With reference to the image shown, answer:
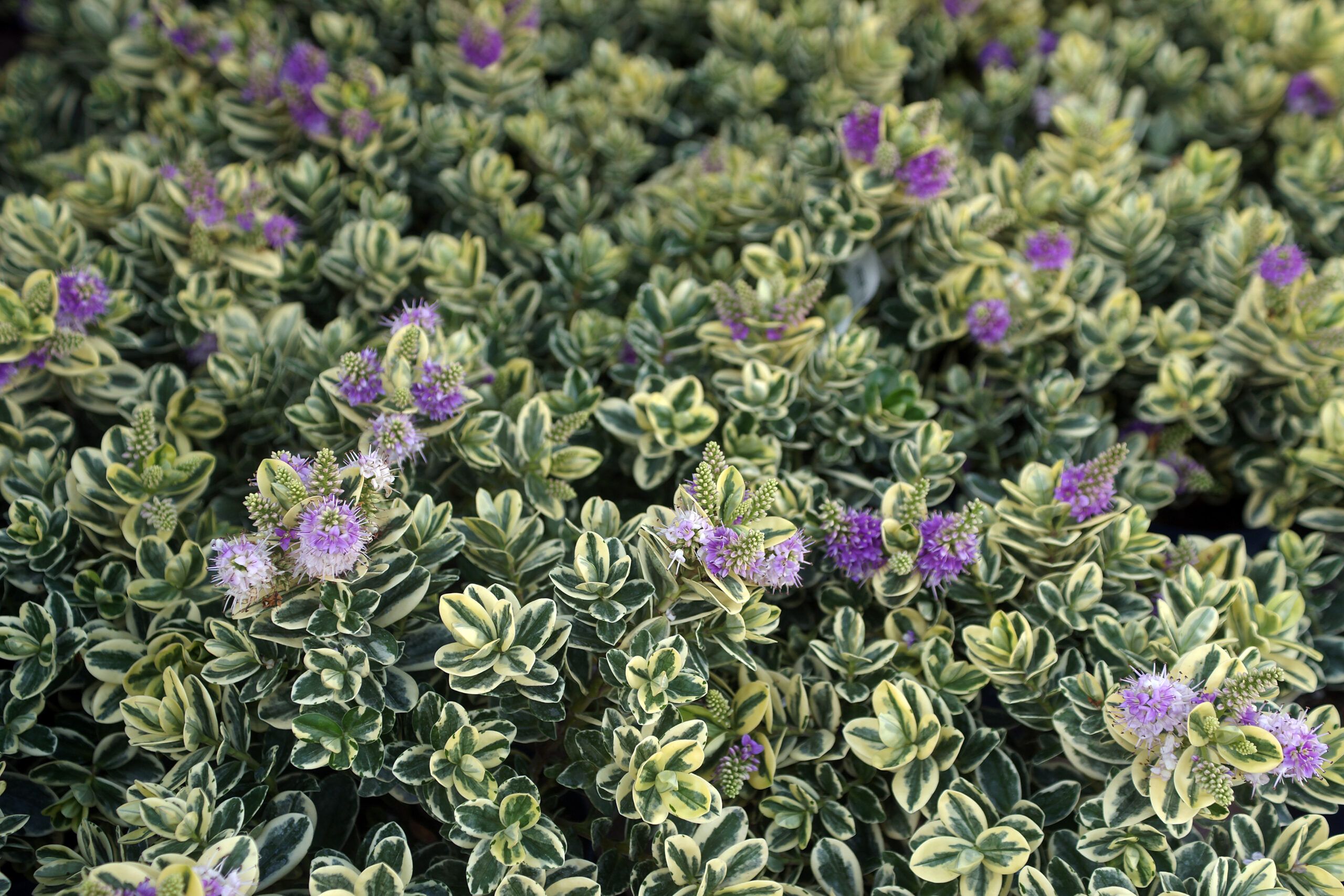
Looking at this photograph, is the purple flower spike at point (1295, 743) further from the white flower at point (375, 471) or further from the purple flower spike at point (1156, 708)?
the white flower at point (375, 471)

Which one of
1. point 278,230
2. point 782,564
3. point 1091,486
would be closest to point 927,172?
point 1091,486

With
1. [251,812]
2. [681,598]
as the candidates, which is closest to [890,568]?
[681,598]

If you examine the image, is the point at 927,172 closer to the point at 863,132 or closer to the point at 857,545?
the point at 863,132

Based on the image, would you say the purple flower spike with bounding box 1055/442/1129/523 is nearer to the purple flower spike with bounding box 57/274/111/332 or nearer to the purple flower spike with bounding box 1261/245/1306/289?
the purple flower spike with bounding box 1261/245/1306/289

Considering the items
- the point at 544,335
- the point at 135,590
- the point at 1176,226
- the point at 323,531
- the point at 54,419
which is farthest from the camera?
the point at 1176,226

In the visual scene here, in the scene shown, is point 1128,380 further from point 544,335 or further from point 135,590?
point 135,590
